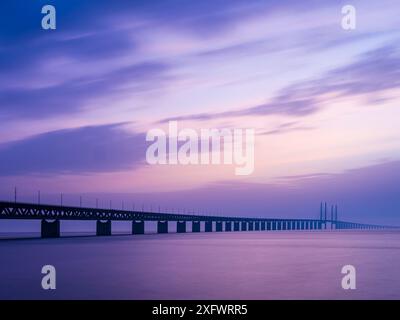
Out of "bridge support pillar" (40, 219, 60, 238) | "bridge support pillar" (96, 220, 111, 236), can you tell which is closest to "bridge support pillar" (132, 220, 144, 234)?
"bridge support pillar" (96, 220, 111, 236)

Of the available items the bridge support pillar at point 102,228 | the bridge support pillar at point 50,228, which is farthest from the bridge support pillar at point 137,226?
the bridge support pillar at point 50,228

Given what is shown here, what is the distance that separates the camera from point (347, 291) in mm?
34188

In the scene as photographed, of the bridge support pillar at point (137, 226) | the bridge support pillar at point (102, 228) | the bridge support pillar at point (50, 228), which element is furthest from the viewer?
the bridge support pillar at point (137, 226)

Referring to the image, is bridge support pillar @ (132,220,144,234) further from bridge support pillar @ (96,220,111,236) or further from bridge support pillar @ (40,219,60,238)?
bridge support pillar @ (40,219,60,238)

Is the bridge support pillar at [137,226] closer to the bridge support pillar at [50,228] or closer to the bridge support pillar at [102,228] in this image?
the bridge support pillar at [102,228]

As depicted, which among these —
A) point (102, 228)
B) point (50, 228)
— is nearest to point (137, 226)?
point (102, 228)

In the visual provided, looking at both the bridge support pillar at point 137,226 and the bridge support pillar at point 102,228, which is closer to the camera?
the bridge support pillar at point 102,228

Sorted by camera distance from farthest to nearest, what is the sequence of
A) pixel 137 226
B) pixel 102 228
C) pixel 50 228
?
pixel 137 226
pixel 102 228
pixel 50 228

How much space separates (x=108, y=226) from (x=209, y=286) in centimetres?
13689

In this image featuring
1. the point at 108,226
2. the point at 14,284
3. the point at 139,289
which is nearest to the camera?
the point at 139,289

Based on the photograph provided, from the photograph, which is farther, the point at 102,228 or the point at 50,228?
the point at 102,228

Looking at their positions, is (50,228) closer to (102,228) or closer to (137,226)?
(102,228)
